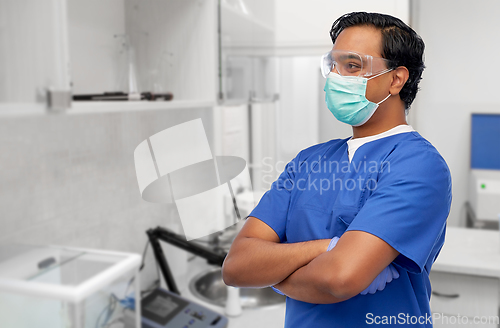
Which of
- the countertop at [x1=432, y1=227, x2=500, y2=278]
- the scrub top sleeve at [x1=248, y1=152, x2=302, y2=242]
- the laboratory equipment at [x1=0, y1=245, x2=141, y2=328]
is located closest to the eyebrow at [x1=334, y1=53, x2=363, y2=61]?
the scrub top sleeve at [x1=248, y1=152, x2=302, y2=242]

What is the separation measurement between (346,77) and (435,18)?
1.94 metres

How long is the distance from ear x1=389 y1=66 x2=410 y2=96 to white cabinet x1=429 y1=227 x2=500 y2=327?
905 millimetres

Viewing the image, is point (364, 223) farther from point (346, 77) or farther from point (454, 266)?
point (454, 266)

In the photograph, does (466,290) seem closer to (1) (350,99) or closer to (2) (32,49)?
(1) (350,99)

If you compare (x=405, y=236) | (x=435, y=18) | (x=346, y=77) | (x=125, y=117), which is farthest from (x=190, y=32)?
(x=435, y=18)

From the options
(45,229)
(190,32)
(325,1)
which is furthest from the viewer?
(325,1)

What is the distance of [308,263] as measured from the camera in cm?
86

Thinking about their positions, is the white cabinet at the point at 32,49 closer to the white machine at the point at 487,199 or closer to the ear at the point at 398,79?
the ear at the point at 398,79

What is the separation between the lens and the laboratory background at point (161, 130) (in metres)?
0.84

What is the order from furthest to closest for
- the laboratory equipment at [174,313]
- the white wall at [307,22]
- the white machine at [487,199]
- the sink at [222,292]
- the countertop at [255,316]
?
the white machine at [487,199], the white wall at [307,22], the sink at [222,292], the countertop at [255,316], the laboratory equipment at [174,313]

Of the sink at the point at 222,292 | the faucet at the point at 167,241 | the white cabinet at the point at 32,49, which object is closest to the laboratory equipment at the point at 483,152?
the sink at the point at 222,292

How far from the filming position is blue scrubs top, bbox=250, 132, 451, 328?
0.81 metres

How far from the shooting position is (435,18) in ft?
8.28

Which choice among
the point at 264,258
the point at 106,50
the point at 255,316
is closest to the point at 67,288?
the point at 264,258
